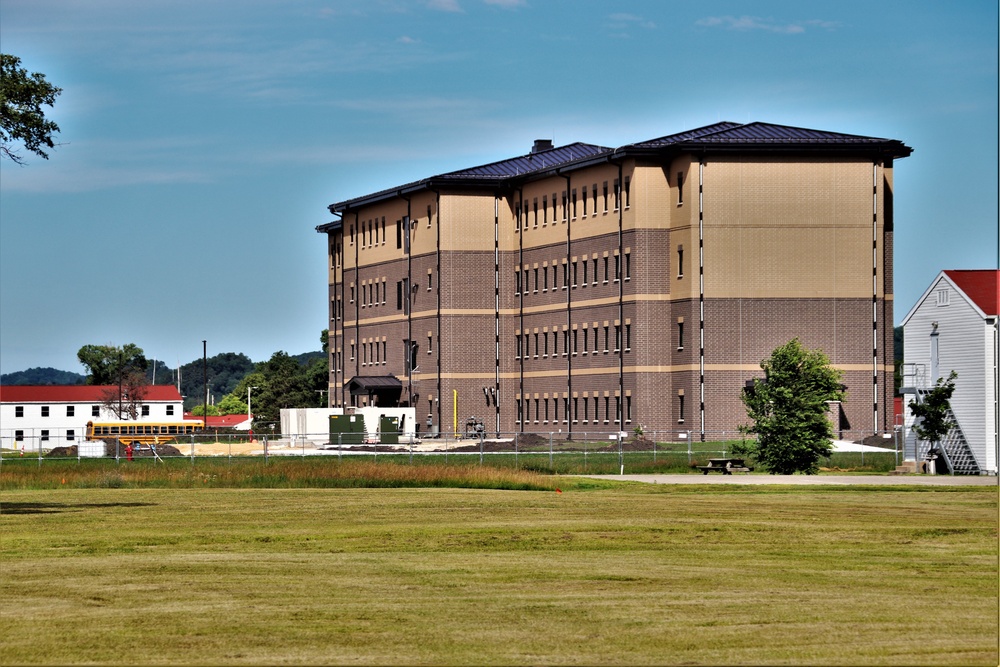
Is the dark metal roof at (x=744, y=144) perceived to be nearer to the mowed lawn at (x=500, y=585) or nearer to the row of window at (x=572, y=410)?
the row of window at (x=572, y=410)

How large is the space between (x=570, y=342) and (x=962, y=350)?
40077 millimetres

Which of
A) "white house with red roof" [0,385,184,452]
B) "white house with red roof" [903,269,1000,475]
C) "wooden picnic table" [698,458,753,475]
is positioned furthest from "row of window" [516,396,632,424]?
"white house with red roof" [0,385,184,452]

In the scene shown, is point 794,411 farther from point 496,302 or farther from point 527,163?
point 527,163

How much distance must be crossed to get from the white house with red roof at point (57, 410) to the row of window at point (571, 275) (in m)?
65.5

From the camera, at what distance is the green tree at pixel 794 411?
63.7m

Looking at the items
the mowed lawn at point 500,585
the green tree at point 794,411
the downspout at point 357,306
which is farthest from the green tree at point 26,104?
the downspout at point 357,306

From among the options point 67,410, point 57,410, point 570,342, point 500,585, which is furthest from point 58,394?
point 500,585

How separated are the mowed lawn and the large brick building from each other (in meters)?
56.5

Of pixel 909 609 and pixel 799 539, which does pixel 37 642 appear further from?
pixel 799 539

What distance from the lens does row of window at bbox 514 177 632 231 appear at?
102 metres

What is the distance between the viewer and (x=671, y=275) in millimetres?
100312

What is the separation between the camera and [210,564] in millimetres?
26375

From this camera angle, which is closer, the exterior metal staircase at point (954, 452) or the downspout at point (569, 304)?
the exterior metal staircase at point (954, 452)

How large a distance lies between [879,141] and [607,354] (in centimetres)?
2061
